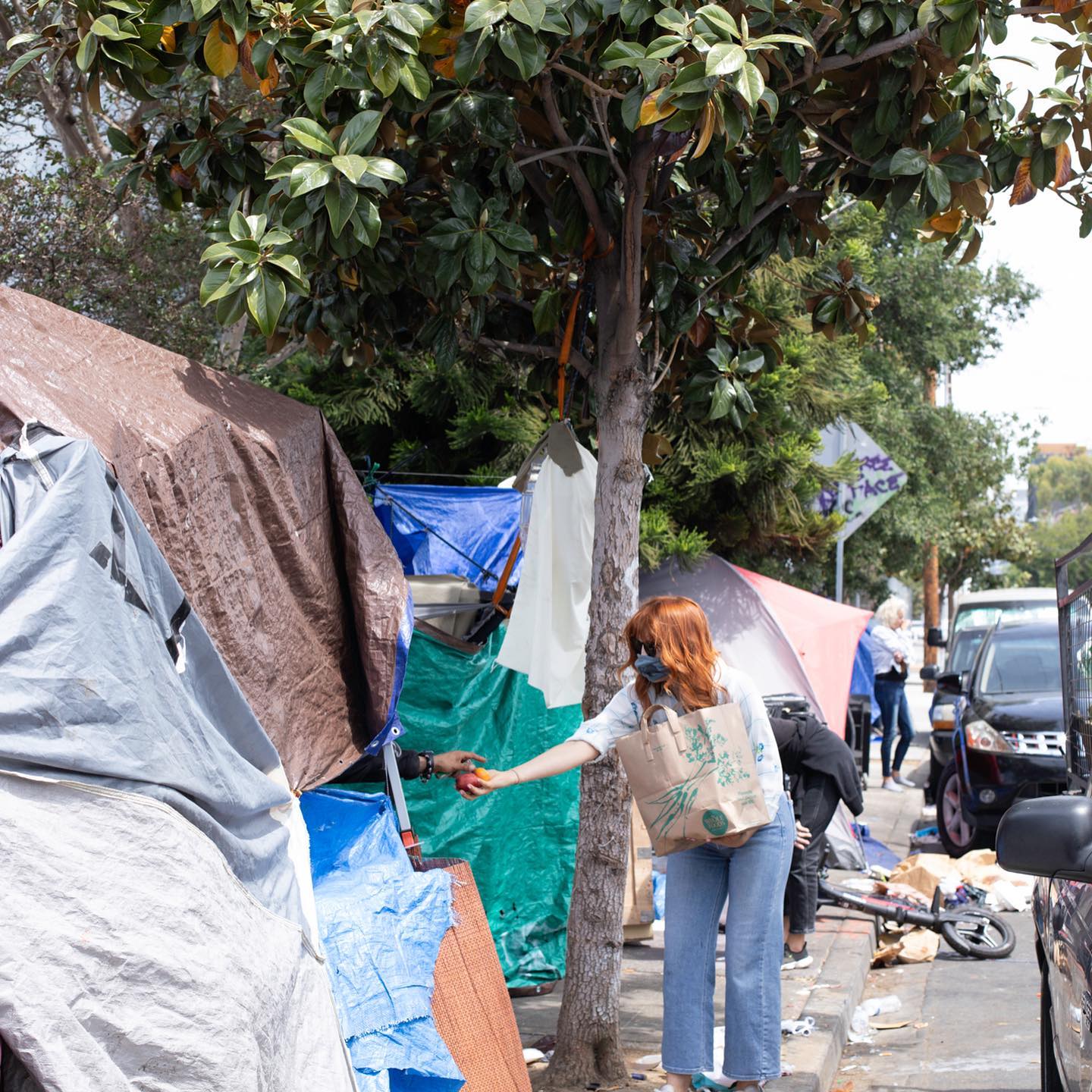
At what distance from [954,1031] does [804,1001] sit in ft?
2.48

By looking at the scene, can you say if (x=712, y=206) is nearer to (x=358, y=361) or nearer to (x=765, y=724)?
(x=358, y=361)

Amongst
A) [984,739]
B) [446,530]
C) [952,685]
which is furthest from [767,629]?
[446,530]

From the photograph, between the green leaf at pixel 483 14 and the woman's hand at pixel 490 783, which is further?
the woman's hand at pixel 490 783

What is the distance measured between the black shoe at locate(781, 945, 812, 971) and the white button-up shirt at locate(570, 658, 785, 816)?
2.95 metres

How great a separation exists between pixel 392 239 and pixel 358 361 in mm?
1312

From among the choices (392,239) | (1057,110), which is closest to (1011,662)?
(1057,110)

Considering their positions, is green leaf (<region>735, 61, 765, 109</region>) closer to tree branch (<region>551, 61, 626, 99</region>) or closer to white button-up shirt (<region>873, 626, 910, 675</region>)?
tree branch (<region>551, 61, 626, 99</region>)

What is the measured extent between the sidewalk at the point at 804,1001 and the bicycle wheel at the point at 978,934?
0.47m

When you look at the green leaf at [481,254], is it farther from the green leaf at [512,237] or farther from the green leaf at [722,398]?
the green leaf at [722,398]

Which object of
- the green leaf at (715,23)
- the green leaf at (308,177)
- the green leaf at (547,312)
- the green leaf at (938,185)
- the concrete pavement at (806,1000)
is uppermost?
the green leaf at (715,23)

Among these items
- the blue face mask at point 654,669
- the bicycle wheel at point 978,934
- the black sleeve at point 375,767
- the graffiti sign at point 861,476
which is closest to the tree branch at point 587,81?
the blue face mask at point 654,669

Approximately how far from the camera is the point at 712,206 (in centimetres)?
606

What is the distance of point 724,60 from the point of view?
3.77 meters

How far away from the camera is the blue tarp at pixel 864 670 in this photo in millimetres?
14047
